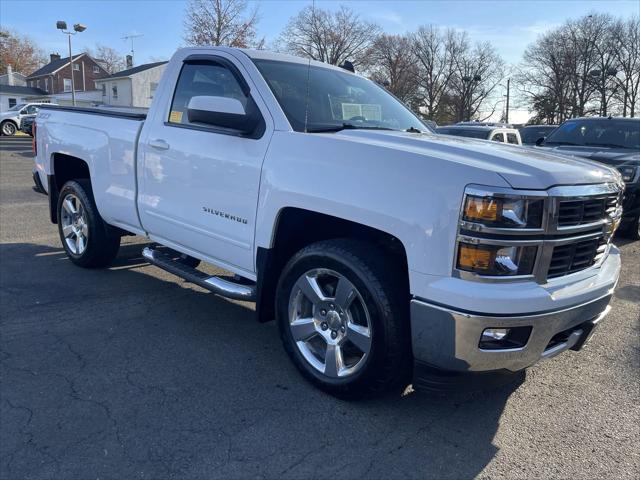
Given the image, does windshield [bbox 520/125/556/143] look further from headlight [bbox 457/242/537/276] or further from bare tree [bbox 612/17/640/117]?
bare tree [bbox 612/17/640/117]

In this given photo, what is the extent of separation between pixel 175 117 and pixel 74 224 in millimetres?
2209

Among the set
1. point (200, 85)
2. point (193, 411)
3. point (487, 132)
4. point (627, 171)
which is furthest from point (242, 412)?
point (487, 132)

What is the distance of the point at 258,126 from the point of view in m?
3.51

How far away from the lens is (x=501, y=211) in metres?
2.50

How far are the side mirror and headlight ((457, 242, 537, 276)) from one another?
165 cm

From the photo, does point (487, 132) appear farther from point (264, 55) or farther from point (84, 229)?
point (84, 229)

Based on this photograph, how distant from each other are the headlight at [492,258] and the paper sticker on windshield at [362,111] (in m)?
1.72

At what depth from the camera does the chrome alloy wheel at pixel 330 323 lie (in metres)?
3.05

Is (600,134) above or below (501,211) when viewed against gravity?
above

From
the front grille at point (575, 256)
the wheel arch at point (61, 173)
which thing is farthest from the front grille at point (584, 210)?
the wheel arch at point (61, 173)

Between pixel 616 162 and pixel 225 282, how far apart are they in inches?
259

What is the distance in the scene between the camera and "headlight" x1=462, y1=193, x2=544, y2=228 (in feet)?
8.21

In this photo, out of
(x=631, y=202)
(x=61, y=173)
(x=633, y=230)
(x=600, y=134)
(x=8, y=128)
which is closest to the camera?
(x=61, y=173)

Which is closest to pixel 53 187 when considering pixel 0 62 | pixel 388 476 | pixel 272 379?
pixel 272 379
